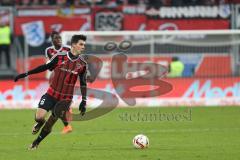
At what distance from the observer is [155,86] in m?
24.9

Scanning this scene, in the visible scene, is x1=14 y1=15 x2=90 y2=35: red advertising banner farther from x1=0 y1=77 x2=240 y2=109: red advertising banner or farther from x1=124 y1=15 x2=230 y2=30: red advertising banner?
x1=0 y1=77 x2=240 y2=109: red advertising banner

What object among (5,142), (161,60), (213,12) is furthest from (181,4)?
(5,142)

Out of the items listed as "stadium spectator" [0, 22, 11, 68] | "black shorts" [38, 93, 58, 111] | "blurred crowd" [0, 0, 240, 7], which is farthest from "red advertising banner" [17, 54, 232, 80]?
"black shorts" [38, 93, 58, 111]

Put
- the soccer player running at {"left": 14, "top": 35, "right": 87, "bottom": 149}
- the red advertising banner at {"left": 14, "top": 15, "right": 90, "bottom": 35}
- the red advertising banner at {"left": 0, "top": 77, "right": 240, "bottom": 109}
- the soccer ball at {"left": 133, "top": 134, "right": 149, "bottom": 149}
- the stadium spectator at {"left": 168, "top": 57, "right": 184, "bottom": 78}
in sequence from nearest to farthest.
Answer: the soccer player running at {"left": 14, "top": 35, "right": 87, "bottom": 149} < the soccer ball at {"left": 133, "top": 134, "right": 149, "bottom": 149} < the stadium spectator at {"left": 168, "top": 57, "right": 184, "bottom": 78} < the red advertising banner at {"left": 0, "top": 77, "right": 240, "bottom": 109} < the red advertising banner at {"left": 14, "top": 15, "right": 90, "bottom": 35}

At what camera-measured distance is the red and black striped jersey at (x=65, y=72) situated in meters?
14.1

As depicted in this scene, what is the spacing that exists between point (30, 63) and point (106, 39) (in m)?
3.64

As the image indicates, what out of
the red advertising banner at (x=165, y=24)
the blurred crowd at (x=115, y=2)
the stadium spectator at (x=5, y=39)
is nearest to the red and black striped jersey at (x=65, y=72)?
the stadium spectator at (x=5, y=39)

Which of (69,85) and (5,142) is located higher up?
(69,85)

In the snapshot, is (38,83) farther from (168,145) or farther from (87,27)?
(168,145)

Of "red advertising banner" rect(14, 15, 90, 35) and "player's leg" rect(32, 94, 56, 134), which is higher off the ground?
"player's leg" rect(32, 94, 56, 134)

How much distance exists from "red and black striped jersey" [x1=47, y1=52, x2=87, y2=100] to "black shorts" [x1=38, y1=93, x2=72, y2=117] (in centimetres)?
8

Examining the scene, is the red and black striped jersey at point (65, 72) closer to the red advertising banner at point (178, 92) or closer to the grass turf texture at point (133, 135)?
the grass turf texture at point (133, 135)

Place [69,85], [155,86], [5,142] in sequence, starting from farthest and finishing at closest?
[155,86], [5,142], [69,85]

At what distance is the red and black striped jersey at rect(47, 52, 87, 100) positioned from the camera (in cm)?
1415
